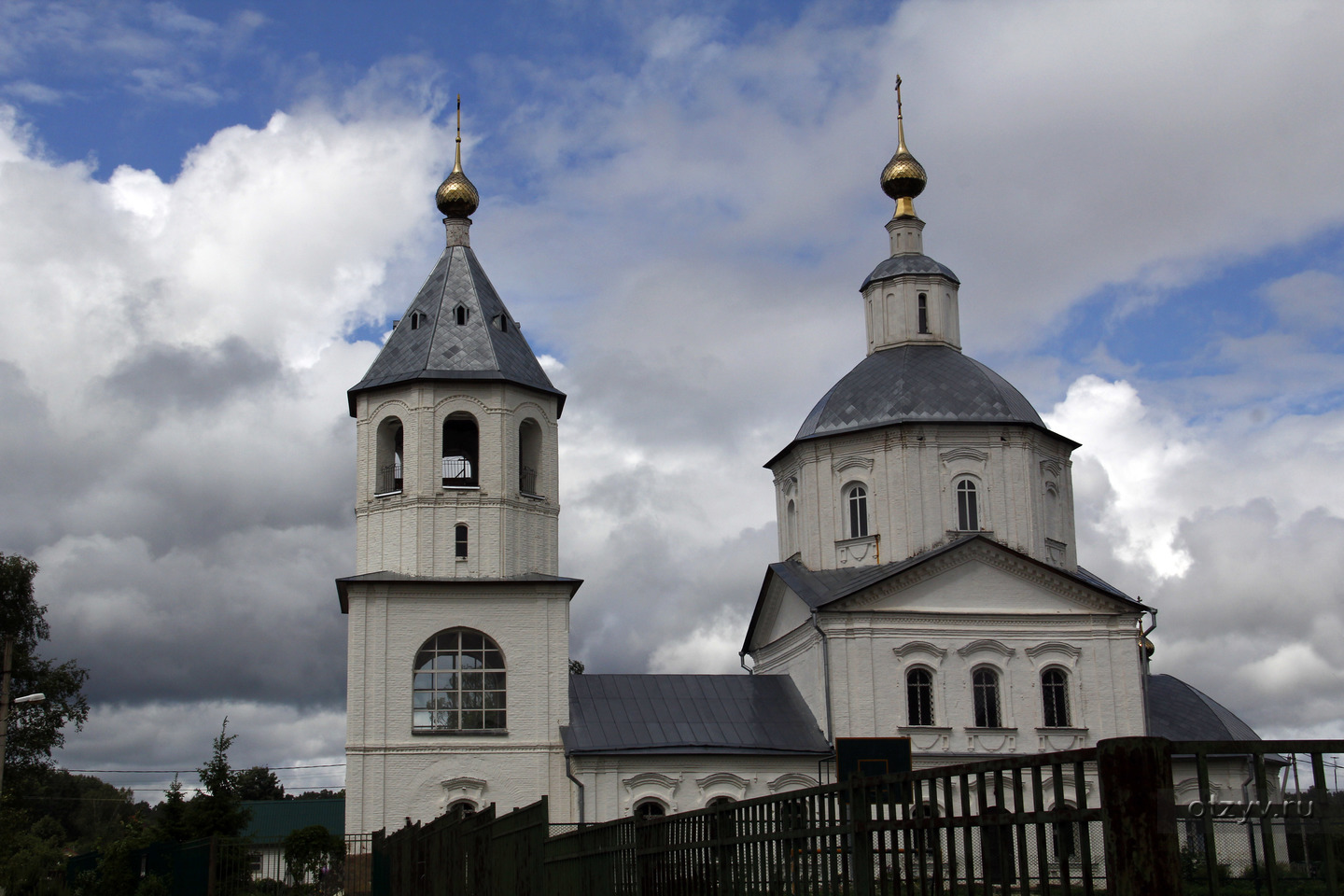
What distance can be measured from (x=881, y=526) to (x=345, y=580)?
11.2m

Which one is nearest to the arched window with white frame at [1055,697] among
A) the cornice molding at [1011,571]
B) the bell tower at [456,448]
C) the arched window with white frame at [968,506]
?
the cornice molding at [1011,571]

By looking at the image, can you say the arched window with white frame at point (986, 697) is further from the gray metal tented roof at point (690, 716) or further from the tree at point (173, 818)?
the tree at point (173, 818)

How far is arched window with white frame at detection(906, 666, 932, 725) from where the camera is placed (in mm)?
26984

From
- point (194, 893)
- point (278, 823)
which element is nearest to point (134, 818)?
point (194, 893)

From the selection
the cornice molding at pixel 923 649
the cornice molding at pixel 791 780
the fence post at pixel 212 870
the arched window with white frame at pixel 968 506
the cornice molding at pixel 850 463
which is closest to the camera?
the fence post at pixel 212 870

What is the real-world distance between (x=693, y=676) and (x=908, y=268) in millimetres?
11326

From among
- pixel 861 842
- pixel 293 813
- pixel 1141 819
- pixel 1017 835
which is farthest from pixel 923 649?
pixel 293 813

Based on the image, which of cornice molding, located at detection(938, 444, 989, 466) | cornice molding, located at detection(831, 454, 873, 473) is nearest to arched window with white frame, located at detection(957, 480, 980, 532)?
cornice molding, located at detection(938, 444, 989, 466)

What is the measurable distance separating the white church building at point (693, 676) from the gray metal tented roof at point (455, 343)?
57 mm

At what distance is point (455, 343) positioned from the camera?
27.7 m

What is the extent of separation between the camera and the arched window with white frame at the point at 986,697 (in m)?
27.0

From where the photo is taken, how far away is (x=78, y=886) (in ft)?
65.8

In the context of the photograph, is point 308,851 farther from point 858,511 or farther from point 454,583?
point 858,511

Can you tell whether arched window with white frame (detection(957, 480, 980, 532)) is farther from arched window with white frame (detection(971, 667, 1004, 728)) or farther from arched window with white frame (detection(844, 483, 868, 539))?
arched window with white frame (detection(971, 667, 1004, 728))
